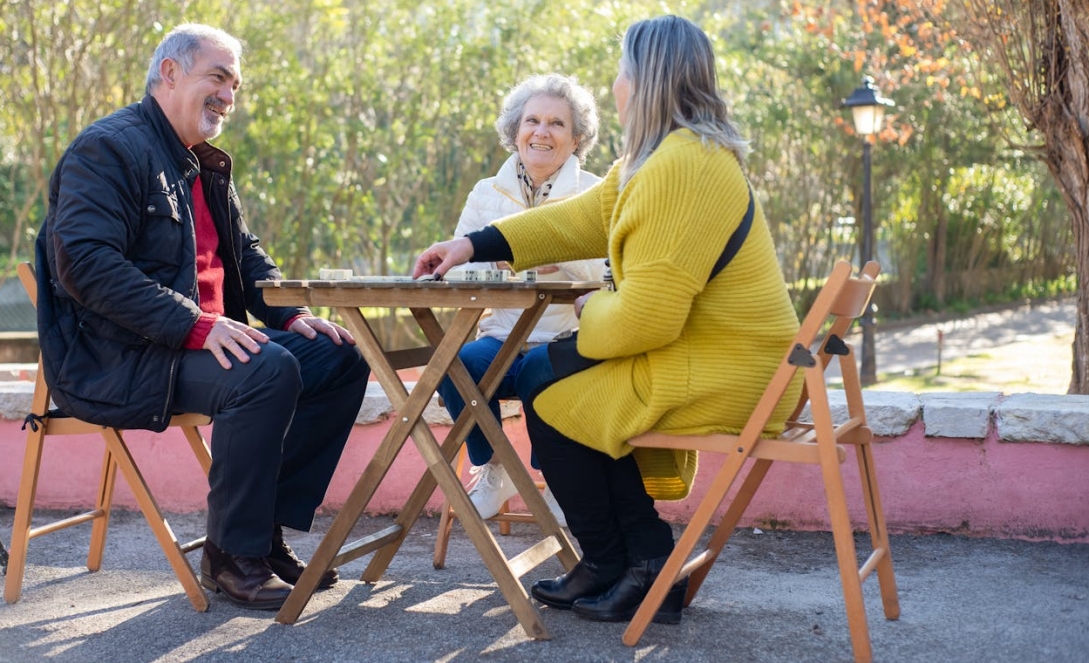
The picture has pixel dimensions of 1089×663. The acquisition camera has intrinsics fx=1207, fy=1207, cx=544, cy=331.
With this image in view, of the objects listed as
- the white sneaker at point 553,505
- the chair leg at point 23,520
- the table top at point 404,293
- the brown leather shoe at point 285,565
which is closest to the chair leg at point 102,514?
the chair leg at point 23,520

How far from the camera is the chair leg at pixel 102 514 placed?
3.63 metres

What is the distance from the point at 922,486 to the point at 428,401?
1.84 meters

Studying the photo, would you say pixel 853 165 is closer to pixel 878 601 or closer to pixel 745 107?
pixel 745 107

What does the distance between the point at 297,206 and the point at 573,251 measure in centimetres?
724

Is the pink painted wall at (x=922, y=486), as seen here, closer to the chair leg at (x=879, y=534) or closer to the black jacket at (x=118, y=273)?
the chair leg at (x=879, y=534)

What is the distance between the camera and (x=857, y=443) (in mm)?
3168

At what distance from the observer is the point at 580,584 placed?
10.5 ft

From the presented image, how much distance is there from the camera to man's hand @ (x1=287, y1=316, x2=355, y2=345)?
139 inches

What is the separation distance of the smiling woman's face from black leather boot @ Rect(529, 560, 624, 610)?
1.47 meters

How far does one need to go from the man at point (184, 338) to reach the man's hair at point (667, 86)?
1078 mm

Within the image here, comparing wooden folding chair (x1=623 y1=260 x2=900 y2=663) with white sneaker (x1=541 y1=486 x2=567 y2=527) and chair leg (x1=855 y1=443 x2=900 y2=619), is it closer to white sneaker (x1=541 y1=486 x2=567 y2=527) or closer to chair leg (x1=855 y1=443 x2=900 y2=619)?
chair leg (x1=855 y1=443 x2=900 y2=619)

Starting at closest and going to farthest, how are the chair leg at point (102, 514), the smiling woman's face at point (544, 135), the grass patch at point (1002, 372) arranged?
the chair leg at point (102, 514) → the smiling woman's face at point (544, 135) → the grass patch at point (1002, 372)

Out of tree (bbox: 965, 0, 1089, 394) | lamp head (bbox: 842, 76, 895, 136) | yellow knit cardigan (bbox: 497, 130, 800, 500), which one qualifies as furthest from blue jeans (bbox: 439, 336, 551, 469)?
lamp head (bbox: 842, 76, 895, 136)

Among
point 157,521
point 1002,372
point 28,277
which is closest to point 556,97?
point 28,277
